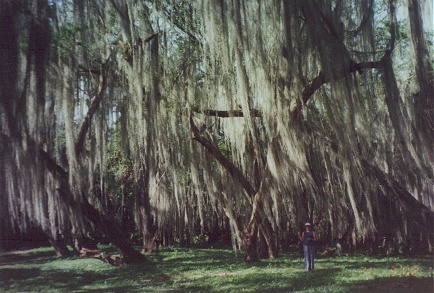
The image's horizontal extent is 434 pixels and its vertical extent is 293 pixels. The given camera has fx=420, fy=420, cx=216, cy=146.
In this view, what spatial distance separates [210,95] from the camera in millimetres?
6633

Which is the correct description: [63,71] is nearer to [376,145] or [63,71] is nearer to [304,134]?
[304,134]

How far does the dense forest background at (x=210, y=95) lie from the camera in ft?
12.8

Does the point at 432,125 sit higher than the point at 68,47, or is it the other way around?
the point at 68,47

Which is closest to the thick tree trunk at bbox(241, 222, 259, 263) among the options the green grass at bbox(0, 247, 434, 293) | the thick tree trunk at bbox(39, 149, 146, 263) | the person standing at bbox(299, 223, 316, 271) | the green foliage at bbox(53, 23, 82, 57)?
the green grass at bbox(0, 247, 434, 293)

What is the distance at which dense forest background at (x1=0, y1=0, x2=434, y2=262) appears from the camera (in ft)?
12.8

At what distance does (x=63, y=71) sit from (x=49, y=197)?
1.63 m

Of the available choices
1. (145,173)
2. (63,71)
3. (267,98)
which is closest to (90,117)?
(63,71)

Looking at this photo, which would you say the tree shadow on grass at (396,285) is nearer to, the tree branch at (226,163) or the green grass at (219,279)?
the green grass at (219,279)

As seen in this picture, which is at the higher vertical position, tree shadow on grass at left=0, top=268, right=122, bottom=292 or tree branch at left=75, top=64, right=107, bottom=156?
tree branch at left=75, top=64, right=107, bottom=156

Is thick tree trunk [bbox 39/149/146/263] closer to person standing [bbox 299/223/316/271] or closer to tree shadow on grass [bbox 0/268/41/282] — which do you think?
tree shadow on grass [bbox 0/268/41/282]

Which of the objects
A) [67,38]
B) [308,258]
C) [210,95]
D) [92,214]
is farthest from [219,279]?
[67,38]

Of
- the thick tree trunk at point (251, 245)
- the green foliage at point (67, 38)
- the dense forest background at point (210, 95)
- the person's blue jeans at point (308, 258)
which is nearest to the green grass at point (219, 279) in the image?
the person's blue jeans at point (308, 258)

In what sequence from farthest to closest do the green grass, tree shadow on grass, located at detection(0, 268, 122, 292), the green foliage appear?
tree shadow on grass, located at detection(0, 268, 122, 292)
the green grass
the green foliage

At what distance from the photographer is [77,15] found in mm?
4316
